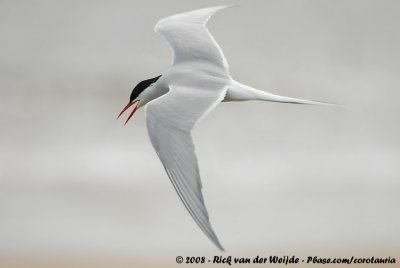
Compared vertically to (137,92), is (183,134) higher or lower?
higher

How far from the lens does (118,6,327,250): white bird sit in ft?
5.78

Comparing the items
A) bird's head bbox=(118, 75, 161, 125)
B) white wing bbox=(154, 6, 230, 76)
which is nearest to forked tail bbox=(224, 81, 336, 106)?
white wing bbox=(154, 6, 230, 76)

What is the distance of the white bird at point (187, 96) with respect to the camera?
1.76 meters

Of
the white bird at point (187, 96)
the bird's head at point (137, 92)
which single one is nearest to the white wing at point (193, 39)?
the white bird at point (187, 96)

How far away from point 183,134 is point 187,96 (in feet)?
0.69

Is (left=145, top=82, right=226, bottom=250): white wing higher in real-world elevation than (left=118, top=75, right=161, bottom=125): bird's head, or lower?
higher

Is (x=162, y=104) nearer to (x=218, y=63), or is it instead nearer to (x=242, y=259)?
(x=218, y=63)

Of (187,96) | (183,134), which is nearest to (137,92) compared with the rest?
(187,96)

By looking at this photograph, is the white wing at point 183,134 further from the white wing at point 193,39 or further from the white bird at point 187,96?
the white wing at point 193,39

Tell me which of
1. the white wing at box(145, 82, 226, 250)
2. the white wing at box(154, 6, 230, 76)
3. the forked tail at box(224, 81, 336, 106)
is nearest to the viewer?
the white wing at box(145, 82, 226, 250)

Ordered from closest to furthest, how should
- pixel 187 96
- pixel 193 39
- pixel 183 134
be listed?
pixel 183 134
pixel 187 96
pixel 193 39

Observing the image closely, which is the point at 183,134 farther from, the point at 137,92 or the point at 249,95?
the point at 137,92

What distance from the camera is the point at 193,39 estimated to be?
7.98 ft

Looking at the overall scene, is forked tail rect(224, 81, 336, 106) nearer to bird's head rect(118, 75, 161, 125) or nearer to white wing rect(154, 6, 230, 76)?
white wing rect(154, 6, 230, 76)
